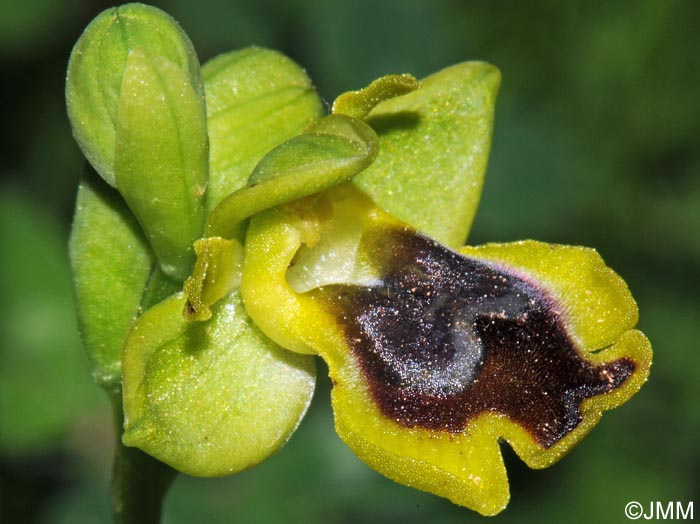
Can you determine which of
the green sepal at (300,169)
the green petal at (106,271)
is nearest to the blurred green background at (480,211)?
the green petal at (106,271)

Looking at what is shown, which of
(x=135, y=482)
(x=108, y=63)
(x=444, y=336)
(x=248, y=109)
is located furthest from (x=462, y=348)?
(x=108, y=63)

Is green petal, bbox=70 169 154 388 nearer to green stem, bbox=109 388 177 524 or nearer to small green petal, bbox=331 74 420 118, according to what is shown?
green stem, bbox=109 388 177 524

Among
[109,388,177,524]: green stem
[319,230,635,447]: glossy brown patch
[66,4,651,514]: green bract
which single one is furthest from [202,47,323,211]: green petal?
[109,388,177,524]: green stem

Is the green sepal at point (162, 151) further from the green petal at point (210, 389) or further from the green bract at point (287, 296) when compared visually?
the green petal at point (210, 389)

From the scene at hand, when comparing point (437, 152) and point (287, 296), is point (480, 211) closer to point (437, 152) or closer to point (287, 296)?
point (437, 152)

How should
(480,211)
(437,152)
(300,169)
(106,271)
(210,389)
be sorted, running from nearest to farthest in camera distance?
(300,169)
(210,389)
(106,271)
(437,152)
(480,211)

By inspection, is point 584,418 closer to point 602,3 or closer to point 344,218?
point 344,218
